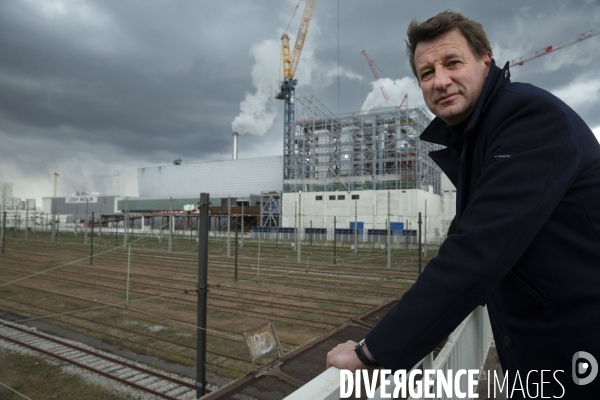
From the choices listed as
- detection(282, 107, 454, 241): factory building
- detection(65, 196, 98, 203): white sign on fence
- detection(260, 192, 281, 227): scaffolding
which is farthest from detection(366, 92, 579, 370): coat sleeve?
detection(65, 196, 98, 203): white sign on fence

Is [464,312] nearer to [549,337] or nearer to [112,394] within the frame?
[549,337]

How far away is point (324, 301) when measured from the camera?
11508 mm

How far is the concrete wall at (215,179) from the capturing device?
59.4m

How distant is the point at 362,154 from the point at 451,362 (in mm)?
45496

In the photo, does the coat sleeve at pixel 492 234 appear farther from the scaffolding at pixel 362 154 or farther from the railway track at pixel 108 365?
the scaffolding at pixel 362 154

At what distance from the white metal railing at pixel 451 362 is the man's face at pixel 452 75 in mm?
948

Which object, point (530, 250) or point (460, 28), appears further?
point (460, 28)

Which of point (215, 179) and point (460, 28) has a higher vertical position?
point (215, 179)

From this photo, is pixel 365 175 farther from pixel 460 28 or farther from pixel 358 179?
pixel 460 28

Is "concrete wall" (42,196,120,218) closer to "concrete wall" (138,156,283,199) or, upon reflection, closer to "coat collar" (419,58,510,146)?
"concrete wall" (138,156,283,199)

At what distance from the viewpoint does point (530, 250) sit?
1.08 meters

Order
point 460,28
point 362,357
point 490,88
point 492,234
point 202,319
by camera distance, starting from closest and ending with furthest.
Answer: point 492,234
point 362,357
point 490,88
point 460,28
point 202,319

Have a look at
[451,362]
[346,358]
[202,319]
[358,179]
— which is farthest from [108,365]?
[358,179]

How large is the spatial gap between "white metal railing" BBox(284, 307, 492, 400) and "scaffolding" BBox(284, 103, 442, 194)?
3951 centimetres
